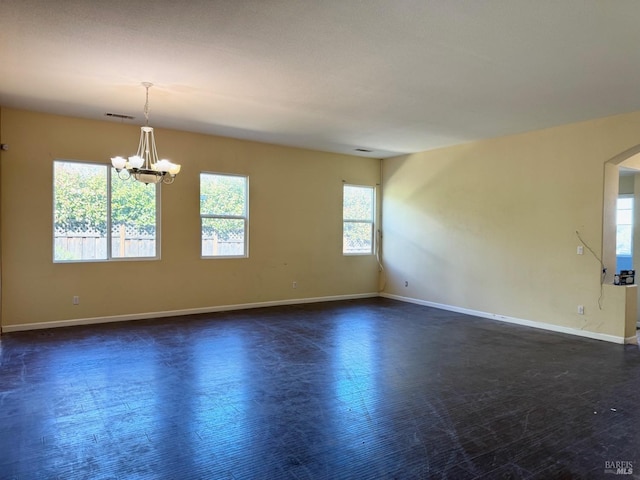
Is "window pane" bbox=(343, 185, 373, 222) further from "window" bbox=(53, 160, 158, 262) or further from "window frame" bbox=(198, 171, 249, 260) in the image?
"window" bbox=(53, 160, 158, 262)

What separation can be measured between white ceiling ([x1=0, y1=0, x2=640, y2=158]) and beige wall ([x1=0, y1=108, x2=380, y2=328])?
1.89 ft

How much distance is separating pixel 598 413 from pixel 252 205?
550 cm

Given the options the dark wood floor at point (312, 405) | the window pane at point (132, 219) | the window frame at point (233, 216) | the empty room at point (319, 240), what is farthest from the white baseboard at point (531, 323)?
the window pane at point (132, 219)

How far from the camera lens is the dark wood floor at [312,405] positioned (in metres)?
2.38

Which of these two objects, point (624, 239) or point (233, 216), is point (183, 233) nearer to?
point (233, 216)

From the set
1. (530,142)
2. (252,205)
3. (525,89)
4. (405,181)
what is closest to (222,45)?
(525,89)

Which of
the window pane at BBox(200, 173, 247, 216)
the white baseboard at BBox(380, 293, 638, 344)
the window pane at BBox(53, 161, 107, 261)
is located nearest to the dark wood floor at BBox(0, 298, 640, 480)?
the white baseboard at BBox(380, 293, 638, 344)

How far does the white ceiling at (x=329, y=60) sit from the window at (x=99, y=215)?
90 centimetres

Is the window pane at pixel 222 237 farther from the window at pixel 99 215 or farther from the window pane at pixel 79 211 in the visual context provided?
the window pane at pixel 79 211

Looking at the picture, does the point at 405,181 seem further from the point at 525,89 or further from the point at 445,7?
the point at 445,7

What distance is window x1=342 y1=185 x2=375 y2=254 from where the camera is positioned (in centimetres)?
838

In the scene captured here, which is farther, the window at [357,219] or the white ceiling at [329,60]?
the window at [357,219]

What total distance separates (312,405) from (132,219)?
4.27m

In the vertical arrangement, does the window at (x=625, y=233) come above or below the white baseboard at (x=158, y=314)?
above
